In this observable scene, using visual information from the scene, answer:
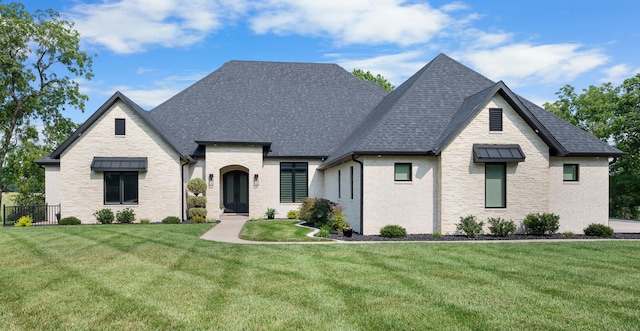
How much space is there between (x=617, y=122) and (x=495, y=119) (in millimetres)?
23454

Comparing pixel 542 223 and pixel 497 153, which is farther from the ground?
pixel 497 153

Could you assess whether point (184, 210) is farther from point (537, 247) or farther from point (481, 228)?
point (537, 247)

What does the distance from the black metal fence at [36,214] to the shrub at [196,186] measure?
271 inches

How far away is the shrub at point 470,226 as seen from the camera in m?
17.8

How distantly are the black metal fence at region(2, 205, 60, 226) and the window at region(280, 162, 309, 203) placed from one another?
12.2m

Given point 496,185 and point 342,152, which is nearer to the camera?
point 496,185

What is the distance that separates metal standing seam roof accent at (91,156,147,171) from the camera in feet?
77.6

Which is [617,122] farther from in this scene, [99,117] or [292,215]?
[99,117]

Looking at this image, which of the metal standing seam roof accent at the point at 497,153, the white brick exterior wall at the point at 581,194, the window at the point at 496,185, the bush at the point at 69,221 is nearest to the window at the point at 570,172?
the white brick exterior wall at the point at 581,194

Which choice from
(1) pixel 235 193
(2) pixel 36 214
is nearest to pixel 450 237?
(1) pixel 235 193

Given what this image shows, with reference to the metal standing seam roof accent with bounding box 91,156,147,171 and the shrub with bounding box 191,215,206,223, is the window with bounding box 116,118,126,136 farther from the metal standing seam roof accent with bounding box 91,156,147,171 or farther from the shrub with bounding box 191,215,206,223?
the shrub with bounding box 191,215,206,223

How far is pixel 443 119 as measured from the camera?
781 inches

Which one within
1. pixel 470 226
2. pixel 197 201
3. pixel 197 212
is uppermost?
pixel 197 201

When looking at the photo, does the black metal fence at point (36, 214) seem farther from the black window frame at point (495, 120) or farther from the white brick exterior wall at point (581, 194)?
the white brick exterior wall at point (581, 194)
